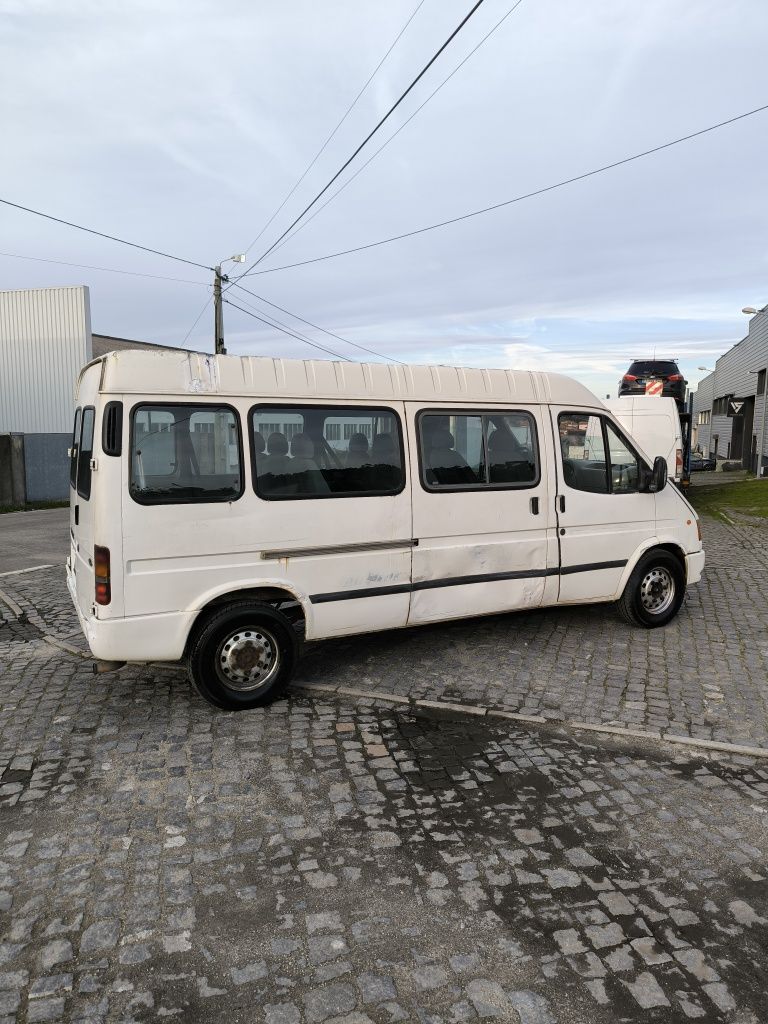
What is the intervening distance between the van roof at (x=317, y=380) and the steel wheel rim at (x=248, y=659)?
5.52 feet

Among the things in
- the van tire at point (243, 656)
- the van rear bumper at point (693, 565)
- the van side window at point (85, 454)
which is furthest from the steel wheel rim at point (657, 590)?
the van side window at point (85, 454)

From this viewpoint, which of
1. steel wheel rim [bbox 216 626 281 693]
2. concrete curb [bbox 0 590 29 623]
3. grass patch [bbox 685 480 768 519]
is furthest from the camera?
grass patch [bbox 685 480 768 519]

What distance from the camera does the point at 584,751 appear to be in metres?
4.46

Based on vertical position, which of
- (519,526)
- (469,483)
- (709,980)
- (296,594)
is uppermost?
(469,483)

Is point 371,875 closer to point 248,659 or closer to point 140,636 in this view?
point 248,659

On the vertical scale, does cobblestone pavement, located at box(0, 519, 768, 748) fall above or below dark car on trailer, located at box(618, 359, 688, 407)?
below

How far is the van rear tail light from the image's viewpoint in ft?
15.1

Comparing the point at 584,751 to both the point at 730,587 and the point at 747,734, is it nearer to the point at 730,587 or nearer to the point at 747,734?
the point at 747,734

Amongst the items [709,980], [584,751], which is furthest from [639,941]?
[584,751]

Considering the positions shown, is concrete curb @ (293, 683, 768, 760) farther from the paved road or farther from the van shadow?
the paved road

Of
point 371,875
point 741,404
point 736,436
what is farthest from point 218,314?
point 736,436

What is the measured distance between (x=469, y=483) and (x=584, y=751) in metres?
2.29

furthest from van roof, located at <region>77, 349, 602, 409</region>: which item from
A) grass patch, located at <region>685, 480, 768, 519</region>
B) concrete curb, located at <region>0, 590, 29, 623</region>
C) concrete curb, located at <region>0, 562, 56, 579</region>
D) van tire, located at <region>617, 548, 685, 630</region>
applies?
grass patch, located at <region>685, 480, 768, 519</region>

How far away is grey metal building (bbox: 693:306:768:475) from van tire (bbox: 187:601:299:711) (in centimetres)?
3776
